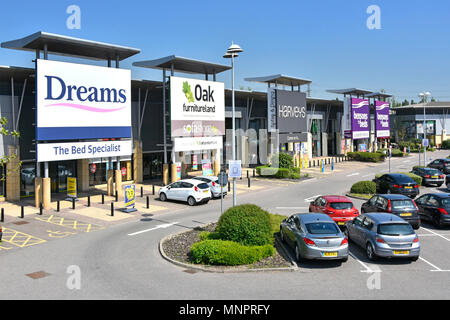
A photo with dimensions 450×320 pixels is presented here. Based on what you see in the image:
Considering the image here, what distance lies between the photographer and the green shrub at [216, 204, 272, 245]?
15.5 m

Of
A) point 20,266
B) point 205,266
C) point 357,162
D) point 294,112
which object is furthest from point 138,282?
point 357,162

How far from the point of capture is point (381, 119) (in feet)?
232

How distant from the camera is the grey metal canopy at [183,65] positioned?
33216 millimetres

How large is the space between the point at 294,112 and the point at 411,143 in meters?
44.8

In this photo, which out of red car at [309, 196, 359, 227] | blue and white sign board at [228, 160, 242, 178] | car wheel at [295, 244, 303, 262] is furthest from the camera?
blue and white sign board at [228, 160, 242, 178]

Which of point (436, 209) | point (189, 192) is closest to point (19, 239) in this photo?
point (189, 192)

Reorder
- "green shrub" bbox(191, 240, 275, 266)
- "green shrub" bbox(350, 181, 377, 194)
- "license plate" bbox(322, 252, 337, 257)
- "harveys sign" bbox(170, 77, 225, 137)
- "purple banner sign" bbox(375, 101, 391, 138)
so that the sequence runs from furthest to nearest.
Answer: "purple banner sign" bbox(375, 101, 391, 138) → "harveys sign" bbox(170, 77, 225, 137) → "green shrub" bbox(350, 181, 377, 194) → "green shrub" bbox(191, 240, 275, 266) → "license plate" bbox(322, 252, 337, 257)

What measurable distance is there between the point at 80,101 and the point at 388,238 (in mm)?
20046

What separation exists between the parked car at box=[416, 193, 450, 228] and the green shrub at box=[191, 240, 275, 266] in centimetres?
973

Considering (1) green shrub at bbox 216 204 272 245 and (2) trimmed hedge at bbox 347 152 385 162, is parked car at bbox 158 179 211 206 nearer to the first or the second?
(1) green shrub at bbox 216 204 272 245

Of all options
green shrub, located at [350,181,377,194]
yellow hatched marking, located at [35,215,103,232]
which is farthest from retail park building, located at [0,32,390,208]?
green shrub, located at [350,181,377,194]

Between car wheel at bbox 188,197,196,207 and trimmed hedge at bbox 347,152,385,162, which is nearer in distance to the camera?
car wheel at bbox 188,197,196,207
